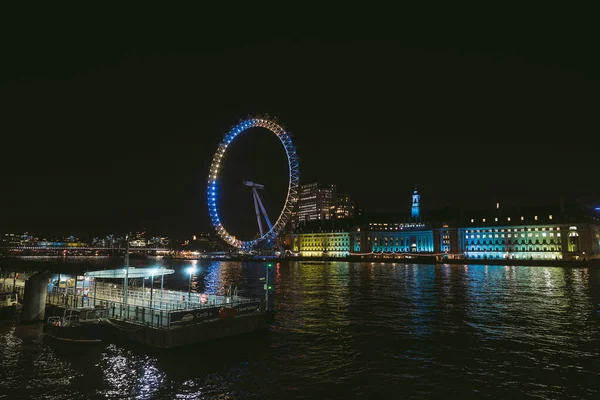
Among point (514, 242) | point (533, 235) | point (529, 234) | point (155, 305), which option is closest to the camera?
point (155, 305)

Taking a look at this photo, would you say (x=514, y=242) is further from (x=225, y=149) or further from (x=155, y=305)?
(x=155, y=305)

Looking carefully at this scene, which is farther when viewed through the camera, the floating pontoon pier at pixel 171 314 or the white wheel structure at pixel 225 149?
the white wheel structure at pixel 225 149

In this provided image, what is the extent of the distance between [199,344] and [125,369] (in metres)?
4.66

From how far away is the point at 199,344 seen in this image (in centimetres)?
2622

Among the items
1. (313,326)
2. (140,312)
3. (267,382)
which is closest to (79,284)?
(140,312)

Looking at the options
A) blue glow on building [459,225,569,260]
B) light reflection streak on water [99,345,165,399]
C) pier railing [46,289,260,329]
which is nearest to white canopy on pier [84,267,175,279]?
pier railing [46,289,260,329]

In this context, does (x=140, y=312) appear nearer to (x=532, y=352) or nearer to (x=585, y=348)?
(x=532, y=352)

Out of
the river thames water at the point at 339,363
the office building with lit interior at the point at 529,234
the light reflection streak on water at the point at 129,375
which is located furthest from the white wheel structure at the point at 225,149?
the office building with lit interior at the point at 529,234

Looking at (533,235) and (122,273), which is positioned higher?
(533,235)

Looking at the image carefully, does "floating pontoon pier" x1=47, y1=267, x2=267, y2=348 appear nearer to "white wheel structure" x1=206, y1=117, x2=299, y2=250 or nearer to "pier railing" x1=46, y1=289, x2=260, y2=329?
"pier railing" x1=46, y1=289, x2=260, y2=329

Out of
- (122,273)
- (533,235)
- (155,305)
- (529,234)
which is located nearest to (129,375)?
(155,305)

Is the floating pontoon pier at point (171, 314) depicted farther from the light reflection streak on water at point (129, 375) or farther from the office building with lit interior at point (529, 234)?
the office building with lit interior at point (529, 234)

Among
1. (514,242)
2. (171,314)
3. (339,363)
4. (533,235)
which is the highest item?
(533,235)

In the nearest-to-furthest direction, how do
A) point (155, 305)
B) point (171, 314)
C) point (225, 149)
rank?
point (171, 314) → point (155, 305) → point (225, 149)
